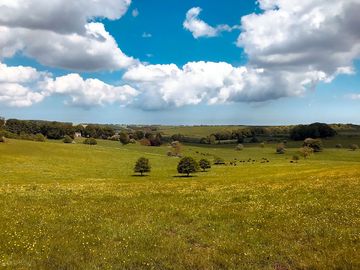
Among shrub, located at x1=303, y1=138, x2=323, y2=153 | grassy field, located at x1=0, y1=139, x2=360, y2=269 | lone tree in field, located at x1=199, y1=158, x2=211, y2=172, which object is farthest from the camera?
shrub, located at x1=303, y1=138, x2=323, y2=153

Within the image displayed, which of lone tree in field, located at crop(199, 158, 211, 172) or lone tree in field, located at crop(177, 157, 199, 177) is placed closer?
lone tree in field, located at crop(177, 157, 199, 177)

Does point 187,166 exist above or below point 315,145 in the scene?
below

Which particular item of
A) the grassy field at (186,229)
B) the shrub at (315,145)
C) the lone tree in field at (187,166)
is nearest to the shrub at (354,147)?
the shrub at (315,145)

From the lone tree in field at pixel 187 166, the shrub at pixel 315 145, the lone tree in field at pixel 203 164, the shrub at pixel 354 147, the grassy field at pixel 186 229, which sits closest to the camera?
the grassy field at pixel 186 229

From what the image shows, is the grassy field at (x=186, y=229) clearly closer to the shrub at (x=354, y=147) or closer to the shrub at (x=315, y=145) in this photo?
the shrub at (x=315, y=145)

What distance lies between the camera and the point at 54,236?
17250mm

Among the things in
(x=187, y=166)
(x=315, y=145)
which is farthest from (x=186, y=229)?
(x=315, y=145)

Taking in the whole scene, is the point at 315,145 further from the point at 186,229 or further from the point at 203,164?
the point at 186,229

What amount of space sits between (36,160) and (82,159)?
16180mm

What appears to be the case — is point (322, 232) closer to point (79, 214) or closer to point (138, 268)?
point (138, 268)

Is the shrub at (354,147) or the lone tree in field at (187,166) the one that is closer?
the lone tree in field at (187,166)

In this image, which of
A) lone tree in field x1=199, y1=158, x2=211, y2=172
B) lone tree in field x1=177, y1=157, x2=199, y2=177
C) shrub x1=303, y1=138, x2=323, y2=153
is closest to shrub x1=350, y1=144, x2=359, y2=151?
shrub x1=303, y1=138, x2=323, y2=153

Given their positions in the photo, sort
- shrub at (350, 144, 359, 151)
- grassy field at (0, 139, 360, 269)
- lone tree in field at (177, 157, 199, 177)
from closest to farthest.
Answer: grassy field at (0, 139, 360, 269)
lone tree in field at (177, 157, 199, 177)
shrub at (350, 144, 359, 151)

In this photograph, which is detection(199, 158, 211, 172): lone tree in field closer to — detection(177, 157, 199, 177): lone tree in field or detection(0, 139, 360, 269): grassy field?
detection(177, 157, 199, 177): lone tree in field
